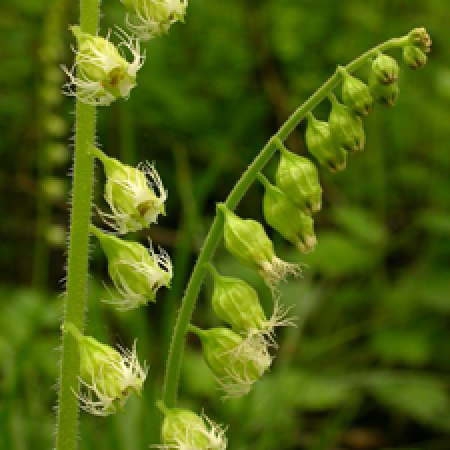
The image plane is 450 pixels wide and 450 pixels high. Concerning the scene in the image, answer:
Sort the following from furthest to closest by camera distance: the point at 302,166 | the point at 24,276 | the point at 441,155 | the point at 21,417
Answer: the point at 24,276 < the point at 441,155 < the point at 21,417 < the point at 302,166

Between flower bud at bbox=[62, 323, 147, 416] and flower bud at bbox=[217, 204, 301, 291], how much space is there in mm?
211

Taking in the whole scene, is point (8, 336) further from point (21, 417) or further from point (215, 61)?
point (215, 61)

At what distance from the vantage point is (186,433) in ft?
3.93

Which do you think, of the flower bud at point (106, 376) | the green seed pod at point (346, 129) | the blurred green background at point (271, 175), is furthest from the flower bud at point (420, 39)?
the blurred green background at point (271, 175)

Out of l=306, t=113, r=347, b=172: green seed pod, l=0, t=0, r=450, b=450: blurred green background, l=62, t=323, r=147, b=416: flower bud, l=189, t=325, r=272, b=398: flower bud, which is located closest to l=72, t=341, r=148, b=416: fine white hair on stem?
l=62, t=323, r=147, b=416: flower bud

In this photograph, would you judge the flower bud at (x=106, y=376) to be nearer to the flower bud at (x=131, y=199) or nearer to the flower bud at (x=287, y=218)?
the flower bud at (x=131, y=199)

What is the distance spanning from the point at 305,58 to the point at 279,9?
28 centimetres

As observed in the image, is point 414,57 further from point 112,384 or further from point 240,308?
point 112,384

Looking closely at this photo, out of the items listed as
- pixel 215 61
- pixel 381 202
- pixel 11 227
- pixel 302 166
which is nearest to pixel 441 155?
pixel 381 202

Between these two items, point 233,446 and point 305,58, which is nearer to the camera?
point 233,446

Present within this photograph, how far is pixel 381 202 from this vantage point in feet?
11.7

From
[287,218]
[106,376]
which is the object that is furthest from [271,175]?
[106,376]

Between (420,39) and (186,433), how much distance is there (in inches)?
26.8

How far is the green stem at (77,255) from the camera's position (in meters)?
1.17
